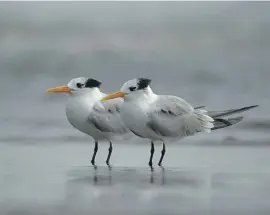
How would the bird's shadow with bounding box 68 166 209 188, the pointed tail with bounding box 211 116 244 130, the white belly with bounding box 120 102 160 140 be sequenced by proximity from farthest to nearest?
the pointed tail with bounding box 211 116 244 130 → the white belly with bounding box 120 102 160 140 → the bird's shadow with bounding box 68 166 209 188

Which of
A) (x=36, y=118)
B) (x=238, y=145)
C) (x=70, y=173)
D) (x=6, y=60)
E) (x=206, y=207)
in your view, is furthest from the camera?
(x=6, y=60)

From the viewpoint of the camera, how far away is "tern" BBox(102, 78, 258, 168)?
159 inches

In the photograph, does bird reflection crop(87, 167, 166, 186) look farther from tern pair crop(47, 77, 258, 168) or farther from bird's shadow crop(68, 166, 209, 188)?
tern pair crop(47, 77, 258, 168)

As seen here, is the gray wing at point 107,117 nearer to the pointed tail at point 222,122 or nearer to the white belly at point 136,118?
the white belly at point 136,118

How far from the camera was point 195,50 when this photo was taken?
534cm

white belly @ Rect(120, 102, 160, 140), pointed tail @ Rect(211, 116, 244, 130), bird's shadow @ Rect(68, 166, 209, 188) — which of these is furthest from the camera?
pointed tail @ Rect(211, 116, 244, 130)

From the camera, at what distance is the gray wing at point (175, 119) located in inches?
160

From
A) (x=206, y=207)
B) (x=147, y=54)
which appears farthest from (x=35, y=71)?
(x=206, y=207)

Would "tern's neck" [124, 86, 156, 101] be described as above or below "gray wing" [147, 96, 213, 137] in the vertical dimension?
above

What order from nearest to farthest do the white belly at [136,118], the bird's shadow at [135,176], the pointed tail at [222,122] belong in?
the bird's shadow at [135,176]
the white belly at [136,118]
the pointed tail at [222,122]

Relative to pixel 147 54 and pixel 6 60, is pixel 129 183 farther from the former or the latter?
pixel 6 60

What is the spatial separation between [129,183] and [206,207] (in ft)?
1.78

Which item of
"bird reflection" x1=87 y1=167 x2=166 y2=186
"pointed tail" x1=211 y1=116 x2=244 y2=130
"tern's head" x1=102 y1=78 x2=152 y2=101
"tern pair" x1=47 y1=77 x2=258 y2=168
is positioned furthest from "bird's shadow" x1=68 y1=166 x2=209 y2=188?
"tern's head" x1=102 y1=78 x2=152 y2=101

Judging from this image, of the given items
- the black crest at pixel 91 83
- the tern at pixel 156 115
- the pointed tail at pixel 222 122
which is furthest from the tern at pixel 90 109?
the pointed tail at pixel 222 122
